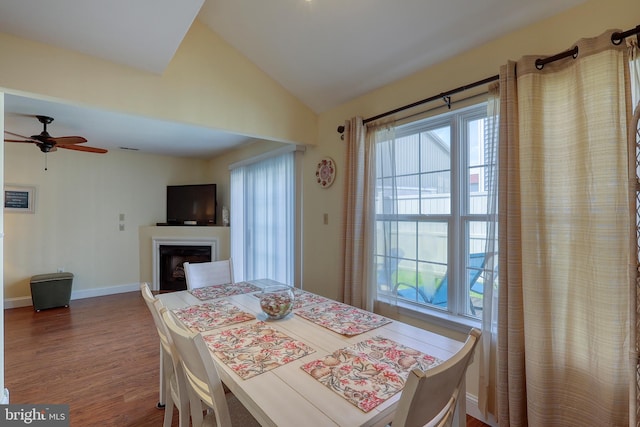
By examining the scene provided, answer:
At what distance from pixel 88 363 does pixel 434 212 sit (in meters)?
3.21

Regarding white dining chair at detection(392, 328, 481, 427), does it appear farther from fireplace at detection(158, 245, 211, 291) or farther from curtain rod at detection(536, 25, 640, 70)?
fireplace at detection(158, 245, 211, 291)

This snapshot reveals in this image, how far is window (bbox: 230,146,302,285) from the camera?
3.39 meters

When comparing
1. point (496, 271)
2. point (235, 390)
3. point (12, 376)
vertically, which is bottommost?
point (12, 376)

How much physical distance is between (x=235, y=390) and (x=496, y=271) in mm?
1506

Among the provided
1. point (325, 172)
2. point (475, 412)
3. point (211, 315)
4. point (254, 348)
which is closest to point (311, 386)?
point (254, 348)

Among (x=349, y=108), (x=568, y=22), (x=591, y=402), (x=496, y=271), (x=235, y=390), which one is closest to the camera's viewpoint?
(x=235, y=390)

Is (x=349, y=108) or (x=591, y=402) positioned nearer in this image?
(x=591, y=402)

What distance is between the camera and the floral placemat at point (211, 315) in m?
1.54

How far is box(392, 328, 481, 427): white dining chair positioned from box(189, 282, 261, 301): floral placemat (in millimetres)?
1585

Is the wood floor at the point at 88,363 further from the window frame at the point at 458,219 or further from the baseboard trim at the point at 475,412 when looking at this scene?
the window frame at the point at 458,219

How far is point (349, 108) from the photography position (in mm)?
2713

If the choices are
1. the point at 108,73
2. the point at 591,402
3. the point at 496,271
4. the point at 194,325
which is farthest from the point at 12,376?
the point at 591,402

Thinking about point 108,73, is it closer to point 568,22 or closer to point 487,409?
point 568,22

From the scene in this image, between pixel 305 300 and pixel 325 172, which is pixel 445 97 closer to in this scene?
pixel 325 172
